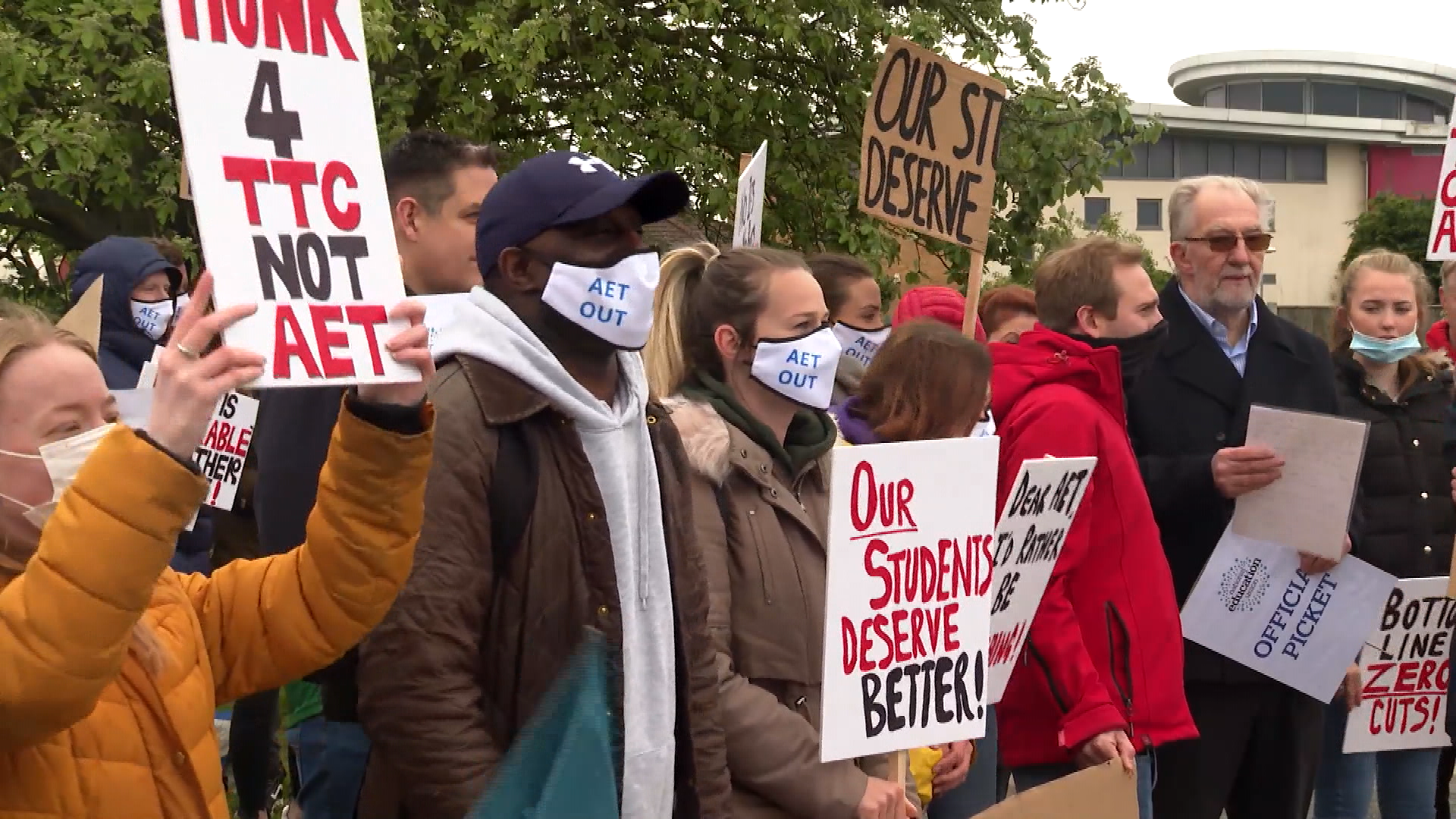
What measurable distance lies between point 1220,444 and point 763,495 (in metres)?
1.98

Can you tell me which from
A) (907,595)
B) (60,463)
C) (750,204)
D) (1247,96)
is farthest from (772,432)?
(1247,96)

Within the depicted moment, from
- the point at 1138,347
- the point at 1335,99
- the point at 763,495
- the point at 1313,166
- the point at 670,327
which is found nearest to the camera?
the point at 763,495

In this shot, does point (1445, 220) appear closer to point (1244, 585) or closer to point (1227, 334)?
point (1227, 334)

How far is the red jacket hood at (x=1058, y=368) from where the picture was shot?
4.33m

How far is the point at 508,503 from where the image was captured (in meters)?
2.75

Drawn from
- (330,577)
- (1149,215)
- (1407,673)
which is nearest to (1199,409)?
(1407,673)

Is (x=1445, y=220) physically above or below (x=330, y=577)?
above

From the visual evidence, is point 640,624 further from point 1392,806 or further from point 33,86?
point 33,86

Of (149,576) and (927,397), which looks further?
(927,397)

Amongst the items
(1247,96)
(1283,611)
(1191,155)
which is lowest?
(1283,611)

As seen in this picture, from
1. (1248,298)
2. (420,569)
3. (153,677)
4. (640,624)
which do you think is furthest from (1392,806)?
(153,677)

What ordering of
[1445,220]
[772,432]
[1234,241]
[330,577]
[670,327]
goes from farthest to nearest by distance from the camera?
1. [1445,220]
2. [1234,241]
3. [670,327]
4. [772,432]
5. [330,577]

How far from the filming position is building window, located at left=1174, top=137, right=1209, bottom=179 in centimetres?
6203

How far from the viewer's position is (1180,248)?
505 cm
